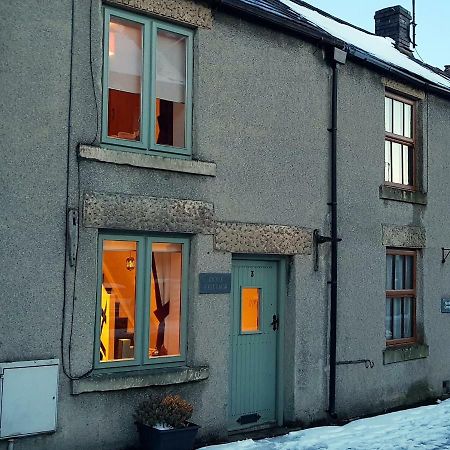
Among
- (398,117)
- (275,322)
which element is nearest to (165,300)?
(275,322)

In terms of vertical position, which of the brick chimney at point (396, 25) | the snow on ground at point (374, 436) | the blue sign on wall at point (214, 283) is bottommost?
the snow on ground at point (374, 436)

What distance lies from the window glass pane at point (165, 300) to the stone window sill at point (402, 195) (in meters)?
4.37

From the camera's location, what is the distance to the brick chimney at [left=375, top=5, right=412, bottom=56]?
1636cm

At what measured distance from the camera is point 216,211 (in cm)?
861

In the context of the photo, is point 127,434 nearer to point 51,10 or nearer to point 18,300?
point 18,300

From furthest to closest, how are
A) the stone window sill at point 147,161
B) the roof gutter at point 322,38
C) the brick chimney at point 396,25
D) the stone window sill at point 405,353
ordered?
1. the brick chimney at point 396,25
2. the stone window sill at point 405,353
3. the roof gutter at point 322,38
4. the stone window sill at point 147,161

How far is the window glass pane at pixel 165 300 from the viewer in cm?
809

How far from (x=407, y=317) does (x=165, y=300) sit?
534cm

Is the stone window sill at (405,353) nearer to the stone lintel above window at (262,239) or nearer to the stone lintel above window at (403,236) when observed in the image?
the stone lintel above window at (403,236)

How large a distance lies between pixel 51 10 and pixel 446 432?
743 cm

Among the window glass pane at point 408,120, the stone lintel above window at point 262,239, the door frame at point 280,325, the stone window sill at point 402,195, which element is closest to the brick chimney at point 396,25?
the window glass pane at point 408,120

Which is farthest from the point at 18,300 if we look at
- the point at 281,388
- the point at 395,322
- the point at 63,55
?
the point at 395,322

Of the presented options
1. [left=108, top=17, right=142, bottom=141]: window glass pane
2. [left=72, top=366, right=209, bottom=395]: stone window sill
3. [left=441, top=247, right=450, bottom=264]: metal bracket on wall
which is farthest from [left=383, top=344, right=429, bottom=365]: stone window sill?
[left=108, top=17, right=142, bottom=141]: window glass pane

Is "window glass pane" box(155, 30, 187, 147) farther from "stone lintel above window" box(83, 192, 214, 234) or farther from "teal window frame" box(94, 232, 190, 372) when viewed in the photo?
"teal window frame" box(94, 232, 190, 372)
